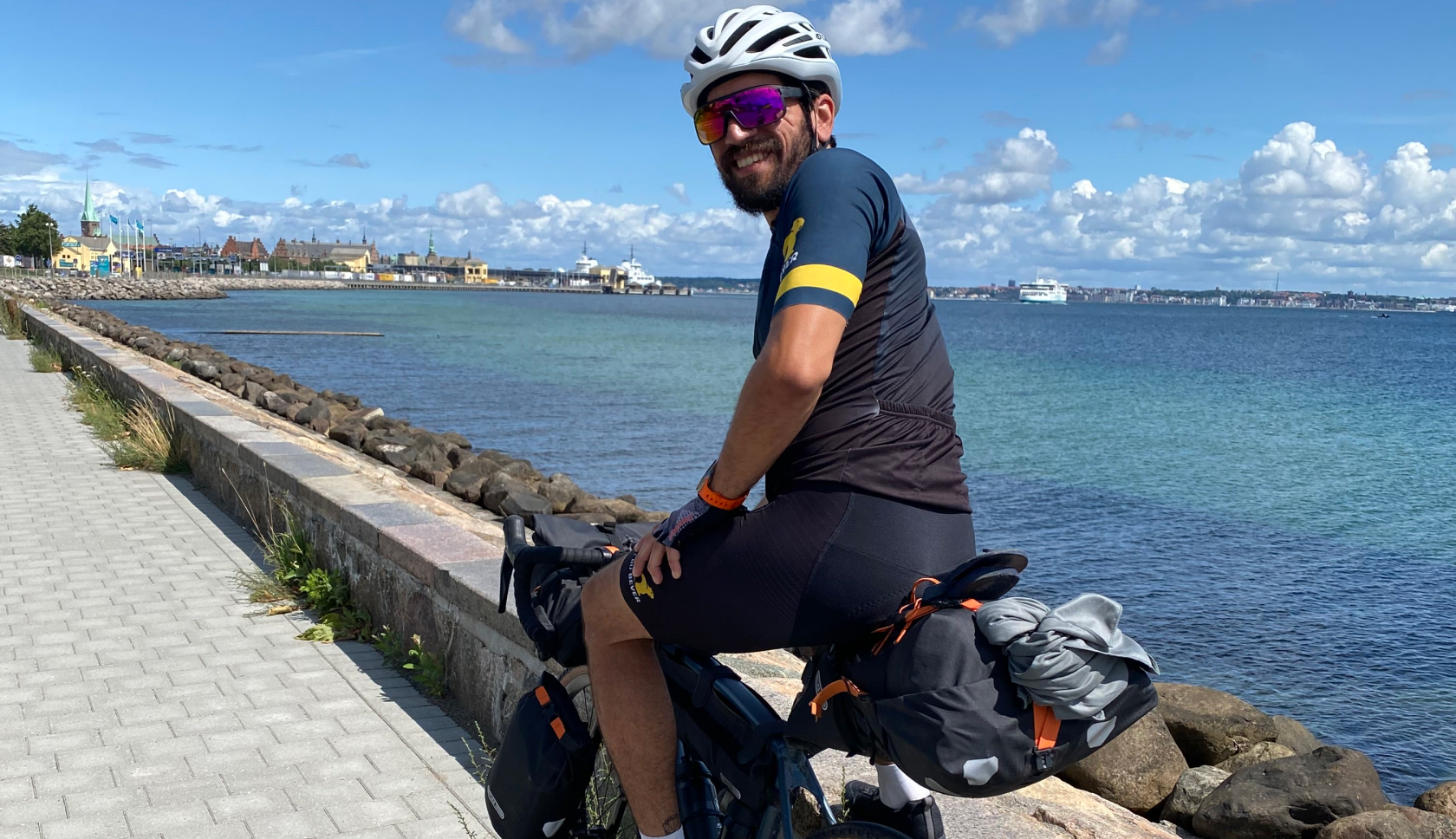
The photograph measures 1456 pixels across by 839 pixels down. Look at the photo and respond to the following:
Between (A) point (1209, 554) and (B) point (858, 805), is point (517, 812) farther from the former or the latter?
(A) point (1209, 554)

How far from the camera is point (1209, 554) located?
1513cm

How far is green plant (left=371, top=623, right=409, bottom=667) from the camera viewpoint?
5445 mm

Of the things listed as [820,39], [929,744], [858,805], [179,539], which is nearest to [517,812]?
[858,805]

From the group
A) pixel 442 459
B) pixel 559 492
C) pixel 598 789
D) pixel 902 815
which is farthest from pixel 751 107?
pixel 442 459

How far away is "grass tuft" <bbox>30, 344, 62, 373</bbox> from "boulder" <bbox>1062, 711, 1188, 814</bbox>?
2142 cm

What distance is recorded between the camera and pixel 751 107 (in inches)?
91.8

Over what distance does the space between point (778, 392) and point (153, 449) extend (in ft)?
35.0

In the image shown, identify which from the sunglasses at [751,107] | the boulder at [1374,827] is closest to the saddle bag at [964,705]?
the sunglasses at [751,107]

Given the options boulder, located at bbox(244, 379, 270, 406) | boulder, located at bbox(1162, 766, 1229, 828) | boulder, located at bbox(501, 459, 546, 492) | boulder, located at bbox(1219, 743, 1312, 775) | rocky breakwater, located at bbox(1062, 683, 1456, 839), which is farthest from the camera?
boulder, located at bbox(244, 379, 270, 406)

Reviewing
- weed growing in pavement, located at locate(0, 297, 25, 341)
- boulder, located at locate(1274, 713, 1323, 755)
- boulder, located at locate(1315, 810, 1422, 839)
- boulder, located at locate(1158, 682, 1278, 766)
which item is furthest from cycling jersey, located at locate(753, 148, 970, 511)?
weed growing in pavement, located at locate(0, 297, 25, 341)

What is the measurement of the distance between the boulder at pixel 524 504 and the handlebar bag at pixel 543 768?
785cm

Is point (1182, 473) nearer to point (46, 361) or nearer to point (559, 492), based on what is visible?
point (559, 492)

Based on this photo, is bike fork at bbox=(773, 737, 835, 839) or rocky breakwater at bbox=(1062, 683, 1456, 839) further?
rocky breakwater at bbox=(1062, 683, 1456, 839)

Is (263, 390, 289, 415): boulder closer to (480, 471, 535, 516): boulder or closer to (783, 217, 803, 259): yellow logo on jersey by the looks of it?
(480, 471, 535, 516): boulder
